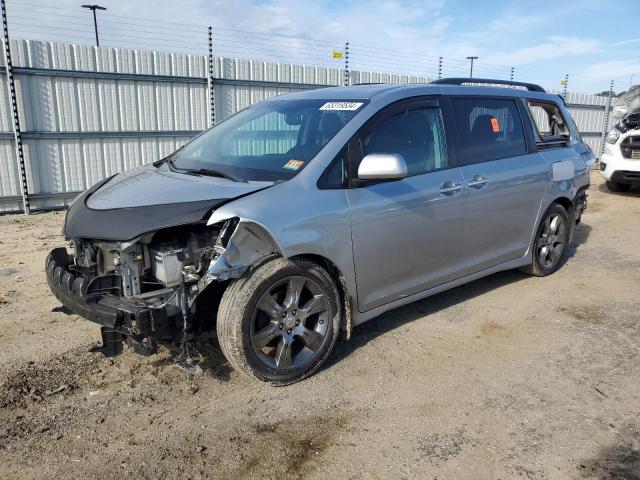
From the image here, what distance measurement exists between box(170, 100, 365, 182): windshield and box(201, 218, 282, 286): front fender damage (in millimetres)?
446

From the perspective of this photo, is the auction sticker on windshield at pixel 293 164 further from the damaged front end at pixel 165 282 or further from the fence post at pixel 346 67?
the fence post at pixel 346 67

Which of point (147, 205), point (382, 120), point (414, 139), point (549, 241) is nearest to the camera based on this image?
point (147, 205)

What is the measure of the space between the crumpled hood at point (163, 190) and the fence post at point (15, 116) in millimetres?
5868

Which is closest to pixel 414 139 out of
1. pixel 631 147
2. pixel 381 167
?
pixel 381 167

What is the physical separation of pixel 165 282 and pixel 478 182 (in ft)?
8.55

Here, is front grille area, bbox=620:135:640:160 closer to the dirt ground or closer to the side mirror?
the dirt ground

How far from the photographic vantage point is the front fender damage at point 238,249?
300 cm

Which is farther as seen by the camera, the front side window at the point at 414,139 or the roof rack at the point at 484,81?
the roof rack at the point at 484,81

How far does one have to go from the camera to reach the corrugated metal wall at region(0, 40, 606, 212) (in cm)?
864

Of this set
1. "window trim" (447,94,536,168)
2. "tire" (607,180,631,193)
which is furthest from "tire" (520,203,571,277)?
"tire" (607,180,631,193)

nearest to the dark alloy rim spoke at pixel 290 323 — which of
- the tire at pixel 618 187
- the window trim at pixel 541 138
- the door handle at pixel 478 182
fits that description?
the door handle at pixel 478 182

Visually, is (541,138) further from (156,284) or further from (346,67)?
(346,67)

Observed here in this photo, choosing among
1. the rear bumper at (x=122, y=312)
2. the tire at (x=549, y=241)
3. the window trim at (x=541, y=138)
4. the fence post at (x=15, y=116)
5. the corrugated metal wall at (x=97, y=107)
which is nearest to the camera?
the rear bumper at (x=122, y=312)

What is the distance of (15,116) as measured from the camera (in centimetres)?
845
